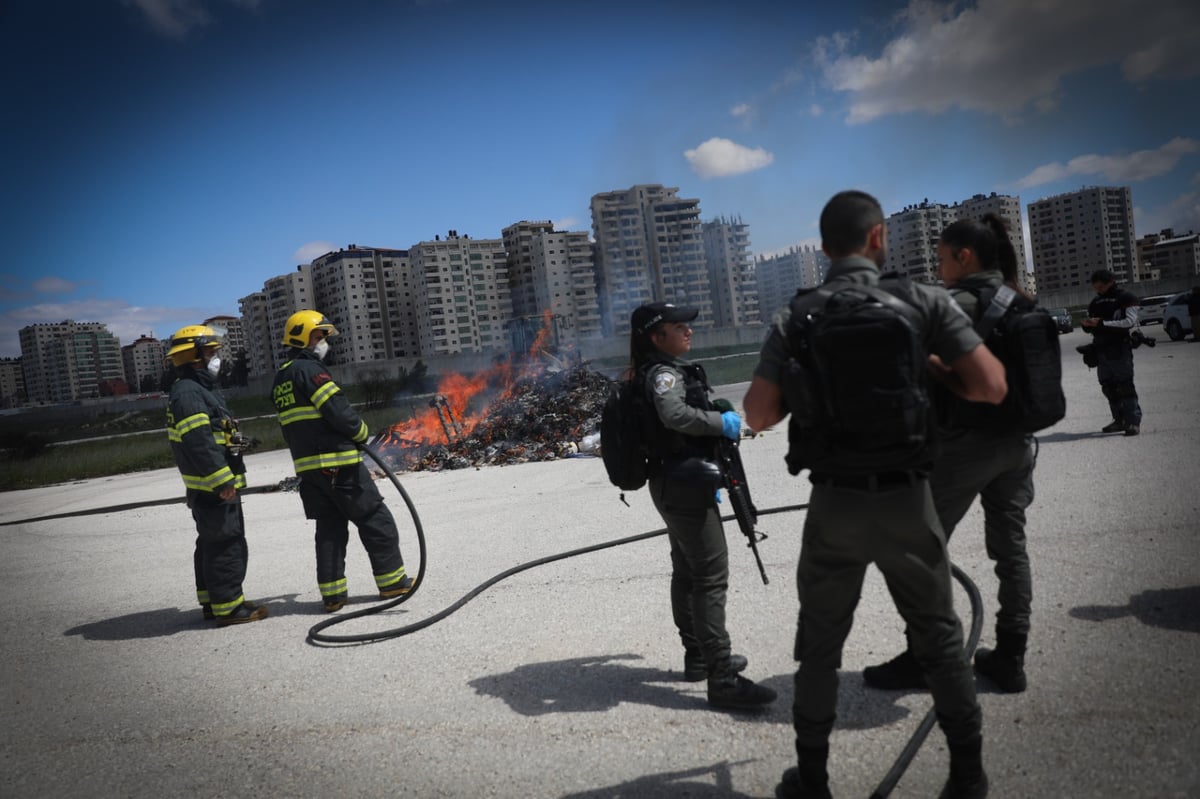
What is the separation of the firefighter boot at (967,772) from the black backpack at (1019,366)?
1.32 m

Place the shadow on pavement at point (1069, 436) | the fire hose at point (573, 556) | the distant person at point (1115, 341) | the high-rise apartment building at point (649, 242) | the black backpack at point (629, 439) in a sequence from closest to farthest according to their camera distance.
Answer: the fire hose at point (573, 556), the black backpack at point (629, 439), the distant person at point (1115, 341), the shadow on pavement at point (1069, 436), the high-rise apartment building at point (649, 242)

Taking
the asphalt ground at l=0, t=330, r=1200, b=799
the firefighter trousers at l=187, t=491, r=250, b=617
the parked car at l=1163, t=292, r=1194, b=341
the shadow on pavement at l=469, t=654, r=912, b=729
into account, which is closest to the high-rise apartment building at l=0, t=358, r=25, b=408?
the asphalt ground at l=0, t=330, r=1200, b=799

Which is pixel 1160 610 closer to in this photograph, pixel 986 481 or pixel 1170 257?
pixel 986 481

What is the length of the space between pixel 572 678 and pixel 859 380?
2516mm

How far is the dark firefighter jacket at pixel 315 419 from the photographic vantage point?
565cm

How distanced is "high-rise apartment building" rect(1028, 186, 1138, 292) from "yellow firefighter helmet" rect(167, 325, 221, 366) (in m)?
51.2

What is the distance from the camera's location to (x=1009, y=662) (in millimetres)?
3330

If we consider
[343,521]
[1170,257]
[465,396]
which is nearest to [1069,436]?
[343,521]

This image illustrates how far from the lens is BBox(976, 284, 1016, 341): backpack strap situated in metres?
3.24

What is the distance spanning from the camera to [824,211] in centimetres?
262

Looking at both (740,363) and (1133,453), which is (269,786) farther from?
(740,363)

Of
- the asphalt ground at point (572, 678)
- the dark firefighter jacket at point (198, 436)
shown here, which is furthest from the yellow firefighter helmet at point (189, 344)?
the asphalt ground at point (572, 678)

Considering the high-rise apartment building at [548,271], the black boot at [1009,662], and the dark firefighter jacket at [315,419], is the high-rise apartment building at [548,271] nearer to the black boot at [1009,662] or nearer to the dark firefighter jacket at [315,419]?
the dark firefighter jacket at [315,419]

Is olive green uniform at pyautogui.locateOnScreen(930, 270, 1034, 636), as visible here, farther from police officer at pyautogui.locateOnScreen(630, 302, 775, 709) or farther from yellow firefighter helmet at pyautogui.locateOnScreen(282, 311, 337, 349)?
yellow firefighter helmet at pyautogui.locateOnScreen(282, 311, 337, 349)
